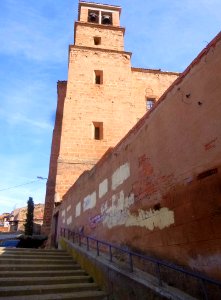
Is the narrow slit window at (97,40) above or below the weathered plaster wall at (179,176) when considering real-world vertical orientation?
above

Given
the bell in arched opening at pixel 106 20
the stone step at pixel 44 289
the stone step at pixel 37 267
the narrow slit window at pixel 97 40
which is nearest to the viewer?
the stone step at pixel 44 289

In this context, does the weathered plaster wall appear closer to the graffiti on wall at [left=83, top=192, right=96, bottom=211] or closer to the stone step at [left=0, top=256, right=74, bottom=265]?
the stone step at [left=0, top=256, right=74, bottom=265]

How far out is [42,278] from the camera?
6.29 meters

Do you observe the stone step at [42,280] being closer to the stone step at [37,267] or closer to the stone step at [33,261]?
the stone step at [37,267]

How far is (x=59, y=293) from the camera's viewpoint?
221 inches

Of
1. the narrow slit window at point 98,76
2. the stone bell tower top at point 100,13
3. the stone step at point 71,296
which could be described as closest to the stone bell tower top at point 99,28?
the stone bell tower top at point 100,13

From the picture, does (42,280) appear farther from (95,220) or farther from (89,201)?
(89,201)

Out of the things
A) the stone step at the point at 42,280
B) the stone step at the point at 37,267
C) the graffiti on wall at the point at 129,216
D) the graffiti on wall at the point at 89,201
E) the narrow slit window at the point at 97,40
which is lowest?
the stone step at the point at 42,280

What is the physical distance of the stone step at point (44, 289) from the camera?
5.37 meters

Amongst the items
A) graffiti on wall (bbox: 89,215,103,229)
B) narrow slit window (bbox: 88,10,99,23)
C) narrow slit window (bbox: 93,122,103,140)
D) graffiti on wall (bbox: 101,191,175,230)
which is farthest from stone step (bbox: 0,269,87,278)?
narrow slit window (bbox: 88,10,99,23)

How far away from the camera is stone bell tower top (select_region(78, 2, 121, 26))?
22.2 meters

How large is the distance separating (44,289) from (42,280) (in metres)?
0.54

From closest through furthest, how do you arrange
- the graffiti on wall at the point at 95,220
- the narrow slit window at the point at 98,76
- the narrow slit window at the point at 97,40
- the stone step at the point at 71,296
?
the stone step at the point at 71,296 < the graffiti on wall at the point at 95,220 < the narrow slit window at the point at 98,76 < the narrow slit window at the point at 97,40

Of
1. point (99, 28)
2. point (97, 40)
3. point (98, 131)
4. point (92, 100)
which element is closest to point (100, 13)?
point (99, 28)
